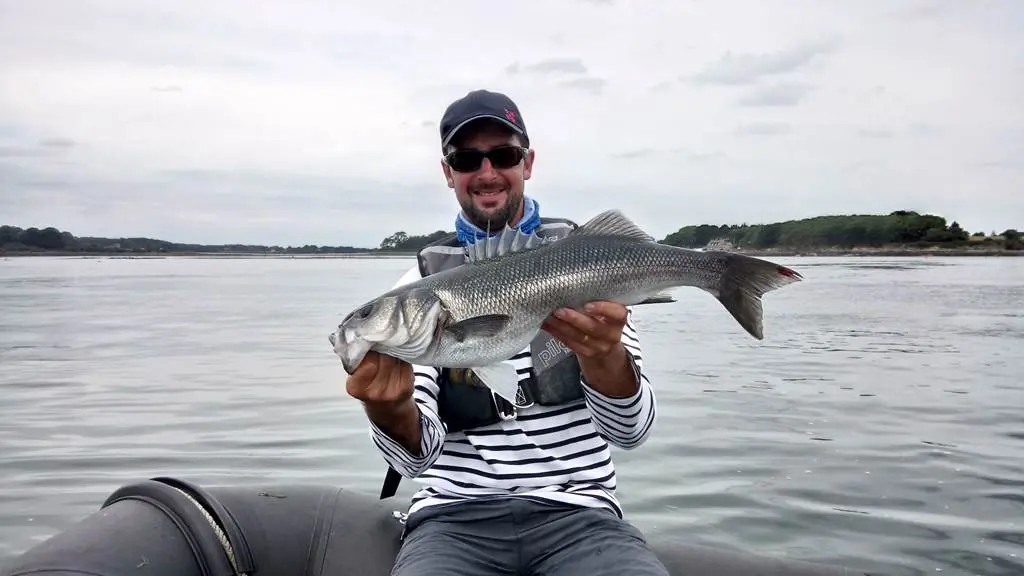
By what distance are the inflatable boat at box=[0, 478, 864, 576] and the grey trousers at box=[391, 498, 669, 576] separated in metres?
0.70

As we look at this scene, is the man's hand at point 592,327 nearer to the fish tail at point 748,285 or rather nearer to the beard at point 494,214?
the fish tail at point 748,285

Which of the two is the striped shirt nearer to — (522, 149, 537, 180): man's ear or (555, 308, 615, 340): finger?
(555, 308, 615, 340): finger

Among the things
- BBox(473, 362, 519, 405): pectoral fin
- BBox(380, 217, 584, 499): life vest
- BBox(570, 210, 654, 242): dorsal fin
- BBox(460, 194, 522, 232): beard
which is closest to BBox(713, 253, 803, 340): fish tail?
BBox(570, 210, 654, 242): dorsal fin

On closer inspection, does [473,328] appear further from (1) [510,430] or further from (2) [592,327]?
(1) [510,430]

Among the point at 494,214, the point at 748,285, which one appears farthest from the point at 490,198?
the point at 748,285

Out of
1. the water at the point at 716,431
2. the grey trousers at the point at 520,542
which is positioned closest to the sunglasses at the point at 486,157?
the grey trousers at the point at 520,542

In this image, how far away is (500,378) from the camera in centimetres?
369

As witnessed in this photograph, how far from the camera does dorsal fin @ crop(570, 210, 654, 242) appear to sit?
3.96 meters

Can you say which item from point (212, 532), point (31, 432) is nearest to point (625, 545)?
point (212, 532)

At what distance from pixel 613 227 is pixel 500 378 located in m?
0.94

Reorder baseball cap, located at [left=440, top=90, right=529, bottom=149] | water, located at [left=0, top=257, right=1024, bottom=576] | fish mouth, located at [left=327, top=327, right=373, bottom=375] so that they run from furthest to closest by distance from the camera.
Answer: water, located at [left=0, top=257, right=1024, bottom=576], baseball cap, located at [left=440, top=90, right=529, bottom=149], fish mouth, located at [left=327, top=327, right=373, bottom=375]

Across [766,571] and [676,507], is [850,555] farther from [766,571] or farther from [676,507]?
[766,571]

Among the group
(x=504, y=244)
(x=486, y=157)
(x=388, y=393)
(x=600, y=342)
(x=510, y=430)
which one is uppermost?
(x=486, y=157)

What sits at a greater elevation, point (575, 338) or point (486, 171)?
point (486, 171)
